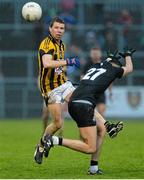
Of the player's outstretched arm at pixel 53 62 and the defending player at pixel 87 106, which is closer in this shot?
the defending player at pixel 87 106

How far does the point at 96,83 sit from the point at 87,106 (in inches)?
15.9

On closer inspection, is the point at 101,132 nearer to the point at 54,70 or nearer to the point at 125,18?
the point at 54,70

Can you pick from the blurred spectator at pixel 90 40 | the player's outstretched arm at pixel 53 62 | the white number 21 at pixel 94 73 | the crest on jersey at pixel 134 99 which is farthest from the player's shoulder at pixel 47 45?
the blurred spectator at pixel 90 40

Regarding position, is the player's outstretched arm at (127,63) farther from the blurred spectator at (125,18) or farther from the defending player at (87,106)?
the blurred spectator at (125,18)

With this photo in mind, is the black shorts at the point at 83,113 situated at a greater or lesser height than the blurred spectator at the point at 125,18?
lesser

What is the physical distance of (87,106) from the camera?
10773 millimetres

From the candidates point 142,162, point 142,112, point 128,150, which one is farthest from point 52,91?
point 142,112

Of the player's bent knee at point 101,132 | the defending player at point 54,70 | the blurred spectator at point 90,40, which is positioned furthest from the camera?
the blurred spectator at point 90,40

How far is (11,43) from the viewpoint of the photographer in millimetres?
29047

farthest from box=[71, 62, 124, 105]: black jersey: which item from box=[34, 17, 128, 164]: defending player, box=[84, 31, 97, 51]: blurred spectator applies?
box=[84, 31, 97, 51]: blurred spectator

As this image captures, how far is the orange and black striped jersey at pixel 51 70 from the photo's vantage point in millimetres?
12477

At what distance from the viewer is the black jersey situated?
10.9m

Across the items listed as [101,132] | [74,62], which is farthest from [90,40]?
[101,132]

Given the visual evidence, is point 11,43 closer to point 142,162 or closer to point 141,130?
point 141,130
